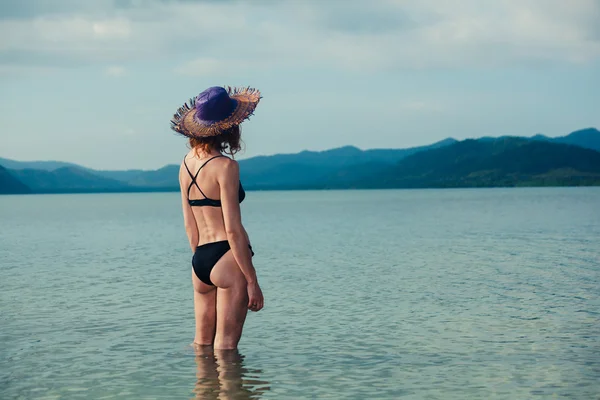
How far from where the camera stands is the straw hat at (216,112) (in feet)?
30.5

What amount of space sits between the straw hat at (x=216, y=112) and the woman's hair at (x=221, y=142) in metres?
0.08

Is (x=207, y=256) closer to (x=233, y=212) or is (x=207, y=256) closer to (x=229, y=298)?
(x=229, y=298)

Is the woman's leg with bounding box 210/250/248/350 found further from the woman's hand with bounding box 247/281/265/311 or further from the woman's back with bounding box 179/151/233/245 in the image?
the woman's back with bounding box 179/151/233/245

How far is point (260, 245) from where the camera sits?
45.5m

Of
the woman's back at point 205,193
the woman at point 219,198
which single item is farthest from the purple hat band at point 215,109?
the woman's back at point 205,193

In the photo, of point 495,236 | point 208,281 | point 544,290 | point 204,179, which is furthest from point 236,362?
point 495,236

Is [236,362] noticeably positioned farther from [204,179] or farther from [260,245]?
[260,245]

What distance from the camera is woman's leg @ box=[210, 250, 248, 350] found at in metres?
9.38

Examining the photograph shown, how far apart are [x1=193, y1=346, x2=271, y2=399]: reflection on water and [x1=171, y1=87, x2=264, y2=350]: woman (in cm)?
89

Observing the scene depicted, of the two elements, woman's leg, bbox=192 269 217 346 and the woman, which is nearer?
the woman

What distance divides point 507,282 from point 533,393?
13.6 metres

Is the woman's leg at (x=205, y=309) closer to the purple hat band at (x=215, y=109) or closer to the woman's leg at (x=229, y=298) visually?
the woman's leg at (x=229, y=298)

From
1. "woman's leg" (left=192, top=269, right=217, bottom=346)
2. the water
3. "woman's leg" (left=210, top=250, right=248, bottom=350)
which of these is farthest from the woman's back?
the water

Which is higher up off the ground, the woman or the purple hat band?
the purple hat band
